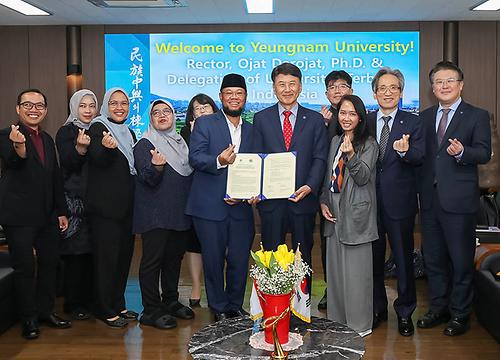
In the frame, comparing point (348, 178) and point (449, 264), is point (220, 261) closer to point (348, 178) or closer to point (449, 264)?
point (348, 178)

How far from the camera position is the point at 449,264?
183 inches

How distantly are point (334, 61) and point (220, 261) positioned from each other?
5.11 meters

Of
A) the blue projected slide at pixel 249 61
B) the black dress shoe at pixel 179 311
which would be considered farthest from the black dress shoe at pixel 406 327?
the blue projected slide at pixel 249 61

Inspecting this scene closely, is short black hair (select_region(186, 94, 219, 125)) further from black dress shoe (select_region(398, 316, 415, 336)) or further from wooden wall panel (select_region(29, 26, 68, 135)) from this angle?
wooden wall panel (select_region(29, 26, 68, 135))

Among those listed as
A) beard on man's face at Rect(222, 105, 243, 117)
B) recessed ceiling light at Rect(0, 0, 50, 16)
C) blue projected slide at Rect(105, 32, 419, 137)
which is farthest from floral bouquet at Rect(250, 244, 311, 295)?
blue projected slide at Rect(105, 32, 419, 137)

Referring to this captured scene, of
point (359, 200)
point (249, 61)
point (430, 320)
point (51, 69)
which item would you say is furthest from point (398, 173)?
point (51, 69)

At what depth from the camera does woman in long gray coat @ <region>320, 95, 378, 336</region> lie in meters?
4.00

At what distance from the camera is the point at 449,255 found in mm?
4391

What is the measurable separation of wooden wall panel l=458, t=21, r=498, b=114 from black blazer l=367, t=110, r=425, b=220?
16.6ft

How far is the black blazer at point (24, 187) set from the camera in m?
4.05

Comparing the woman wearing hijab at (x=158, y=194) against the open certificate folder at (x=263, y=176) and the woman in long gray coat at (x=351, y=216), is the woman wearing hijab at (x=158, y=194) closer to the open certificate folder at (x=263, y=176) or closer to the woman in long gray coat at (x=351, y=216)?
the open certificate folder at (x=263, y=176)

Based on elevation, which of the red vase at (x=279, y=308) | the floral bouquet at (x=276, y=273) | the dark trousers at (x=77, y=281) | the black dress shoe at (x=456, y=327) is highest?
the floral bouquet at (x=276, y=273)

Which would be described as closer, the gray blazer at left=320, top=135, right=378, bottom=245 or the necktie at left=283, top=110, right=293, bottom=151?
the gray blazer at left=320, top=135, right=378, bottom=245

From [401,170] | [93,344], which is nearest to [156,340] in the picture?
[93,344]
